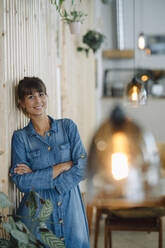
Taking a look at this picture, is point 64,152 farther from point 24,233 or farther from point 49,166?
point 24,233

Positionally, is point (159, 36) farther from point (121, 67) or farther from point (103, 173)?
point (103, 173)

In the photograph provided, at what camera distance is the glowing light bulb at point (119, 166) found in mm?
919

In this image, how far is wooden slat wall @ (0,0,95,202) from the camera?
1990mm

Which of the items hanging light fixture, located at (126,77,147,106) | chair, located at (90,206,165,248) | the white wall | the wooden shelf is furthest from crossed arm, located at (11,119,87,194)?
the wooden shelf

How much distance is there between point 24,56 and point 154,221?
178 centimetres

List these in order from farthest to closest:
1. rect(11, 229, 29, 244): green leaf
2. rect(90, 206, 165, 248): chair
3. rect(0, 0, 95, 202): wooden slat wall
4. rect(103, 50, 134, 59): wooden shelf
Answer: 1. rect(103, 50, 134, 59): wooden shelf
2. rect(90, 206, 165, 248): chair
3. rect(0, 0, 95, 202): wooden slat wall
4. rect(11, 229, 29, 244): green leaf

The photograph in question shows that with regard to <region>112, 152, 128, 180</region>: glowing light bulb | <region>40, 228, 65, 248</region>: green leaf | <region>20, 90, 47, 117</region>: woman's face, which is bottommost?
<region>40, 228, 65, 248</region>: green leaf

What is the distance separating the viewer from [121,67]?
6957 mm

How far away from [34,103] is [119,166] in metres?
1.34

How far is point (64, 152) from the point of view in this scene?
2230mm

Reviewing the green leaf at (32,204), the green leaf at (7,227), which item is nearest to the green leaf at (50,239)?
the green leaf at (32,204)

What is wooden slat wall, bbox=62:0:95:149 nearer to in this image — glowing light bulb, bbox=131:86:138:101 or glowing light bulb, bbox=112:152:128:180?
glowing light bulb, bbox=131:86:138:101

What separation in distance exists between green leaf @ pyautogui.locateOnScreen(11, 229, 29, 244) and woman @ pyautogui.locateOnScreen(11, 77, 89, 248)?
0.53 metres

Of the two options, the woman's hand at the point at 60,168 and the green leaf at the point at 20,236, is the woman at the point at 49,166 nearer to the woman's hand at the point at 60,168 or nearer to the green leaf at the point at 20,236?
the woman's hand at the point at 60,168
